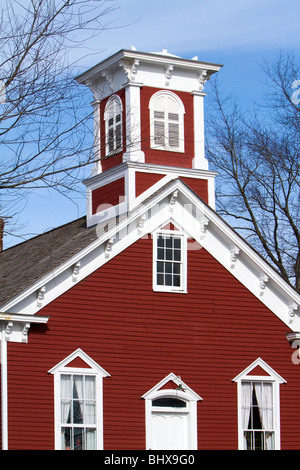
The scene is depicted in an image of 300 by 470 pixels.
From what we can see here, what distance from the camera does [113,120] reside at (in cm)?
2756

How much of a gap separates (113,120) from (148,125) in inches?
47.6

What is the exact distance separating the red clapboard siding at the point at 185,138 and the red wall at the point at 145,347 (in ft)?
9.29

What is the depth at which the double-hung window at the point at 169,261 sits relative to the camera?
81.3 ft

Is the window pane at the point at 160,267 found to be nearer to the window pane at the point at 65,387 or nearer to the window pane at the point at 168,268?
the window pane at the point at 168,268

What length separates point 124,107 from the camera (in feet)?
88.4

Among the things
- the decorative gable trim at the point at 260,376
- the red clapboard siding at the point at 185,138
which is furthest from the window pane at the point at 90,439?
the red clapboard siding at the point at 185,138

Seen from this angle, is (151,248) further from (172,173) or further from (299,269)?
(299,269)

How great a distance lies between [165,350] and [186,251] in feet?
8.38

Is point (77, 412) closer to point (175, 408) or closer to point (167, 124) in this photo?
point (175, 408)

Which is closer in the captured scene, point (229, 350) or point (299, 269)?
point (229, 350)

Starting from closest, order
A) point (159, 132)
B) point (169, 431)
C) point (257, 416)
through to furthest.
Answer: point (169, 431) < point (257, 416) < point (159, 132)

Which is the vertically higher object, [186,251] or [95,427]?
[186,251]

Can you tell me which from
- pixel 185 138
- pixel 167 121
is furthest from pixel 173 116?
pixel 185 138
